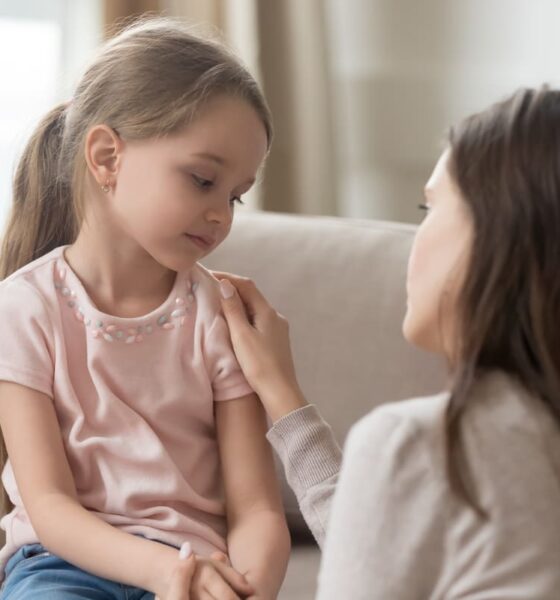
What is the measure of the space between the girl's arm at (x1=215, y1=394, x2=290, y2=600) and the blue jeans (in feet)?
0.48

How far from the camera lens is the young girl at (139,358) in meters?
1.43

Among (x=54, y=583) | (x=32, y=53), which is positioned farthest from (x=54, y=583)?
(x=32, y=53)

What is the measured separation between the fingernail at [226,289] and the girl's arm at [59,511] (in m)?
0.26

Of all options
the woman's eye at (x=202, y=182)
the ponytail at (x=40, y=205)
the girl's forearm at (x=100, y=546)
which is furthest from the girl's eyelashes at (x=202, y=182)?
the girl's forearm at (x=100, y=546)

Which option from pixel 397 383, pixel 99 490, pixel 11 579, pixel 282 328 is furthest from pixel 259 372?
pixel 397 383

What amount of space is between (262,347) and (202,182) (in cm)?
22

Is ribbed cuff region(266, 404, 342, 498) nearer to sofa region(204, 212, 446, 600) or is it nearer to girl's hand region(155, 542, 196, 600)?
girl's hand region(155, 542, 196, 600)

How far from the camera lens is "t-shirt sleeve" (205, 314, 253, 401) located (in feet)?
5.00

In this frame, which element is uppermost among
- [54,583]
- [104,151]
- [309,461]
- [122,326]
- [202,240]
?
[104,151]

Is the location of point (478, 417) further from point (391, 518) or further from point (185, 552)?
point (185, 552)

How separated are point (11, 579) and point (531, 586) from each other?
73 centimetres

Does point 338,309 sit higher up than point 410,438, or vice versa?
point 410,438

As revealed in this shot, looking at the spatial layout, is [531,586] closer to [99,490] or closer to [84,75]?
[99,490]

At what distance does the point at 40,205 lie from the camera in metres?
1.62
